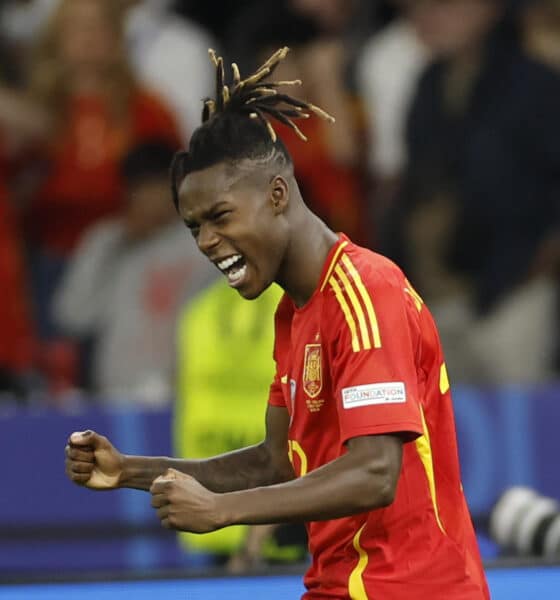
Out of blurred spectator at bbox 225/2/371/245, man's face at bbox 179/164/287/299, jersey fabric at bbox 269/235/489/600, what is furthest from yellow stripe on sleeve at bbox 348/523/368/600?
blurred spectator at bbox 225/2/371/245

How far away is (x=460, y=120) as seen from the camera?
23.9 ft

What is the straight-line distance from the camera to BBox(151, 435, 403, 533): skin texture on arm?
2.96m

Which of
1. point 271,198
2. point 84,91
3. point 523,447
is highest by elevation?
point 84,91

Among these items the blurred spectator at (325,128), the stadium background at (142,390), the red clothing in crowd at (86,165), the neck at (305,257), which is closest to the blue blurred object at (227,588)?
the stadium background at (142,390)

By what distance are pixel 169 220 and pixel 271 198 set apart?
13.4 ft

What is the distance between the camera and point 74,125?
762cm

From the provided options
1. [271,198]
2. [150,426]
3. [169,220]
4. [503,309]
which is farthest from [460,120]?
[271,198]

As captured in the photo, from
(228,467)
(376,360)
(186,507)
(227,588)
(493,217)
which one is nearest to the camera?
(186,507)

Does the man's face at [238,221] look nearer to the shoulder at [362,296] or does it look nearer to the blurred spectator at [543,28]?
the shoulder at [362,296]

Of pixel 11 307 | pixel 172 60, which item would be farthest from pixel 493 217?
pixel 11 307

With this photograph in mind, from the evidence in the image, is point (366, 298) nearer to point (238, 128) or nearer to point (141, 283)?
point (238, 128)

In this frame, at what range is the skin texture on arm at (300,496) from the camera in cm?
296

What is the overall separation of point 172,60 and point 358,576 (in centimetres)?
506

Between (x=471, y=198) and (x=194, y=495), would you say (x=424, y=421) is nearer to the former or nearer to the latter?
(x=194, y=495)
